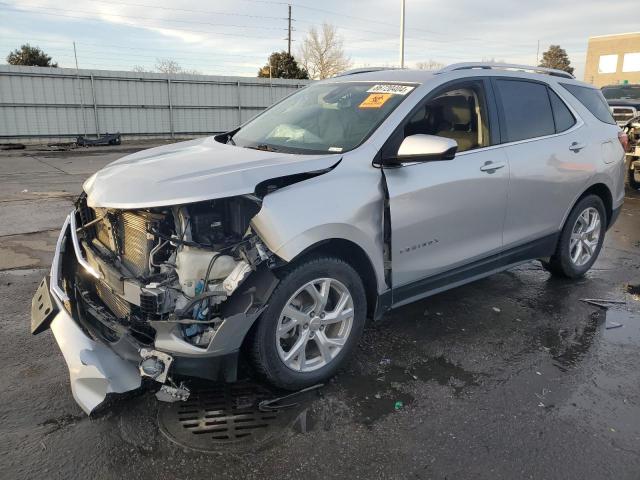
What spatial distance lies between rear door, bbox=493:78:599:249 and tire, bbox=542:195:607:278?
0.20 m

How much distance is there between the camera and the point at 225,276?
2799 mm

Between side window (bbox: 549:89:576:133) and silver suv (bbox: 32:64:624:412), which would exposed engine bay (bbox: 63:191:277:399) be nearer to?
silver suv (bbox: 32:64:624:412)

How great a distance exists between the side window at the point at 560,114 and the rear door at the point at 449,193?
935mm

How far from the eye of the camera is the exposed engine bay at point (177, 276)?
2.69 metres

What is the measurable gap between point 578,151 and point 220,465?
4.00 metres

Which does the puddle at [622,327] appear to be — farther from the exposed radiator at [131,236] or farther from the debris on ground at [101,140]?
the debris on ground at [101,140]

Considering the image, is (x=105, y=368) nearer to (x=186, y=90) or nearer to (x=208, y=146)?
(x=208, y=146)

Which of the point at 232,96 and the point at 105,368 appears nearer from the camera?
the point at 105,368

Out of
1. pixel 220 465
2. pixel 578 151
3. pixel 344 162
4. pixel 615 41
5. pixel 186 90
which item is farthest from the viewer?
pixel 615 41

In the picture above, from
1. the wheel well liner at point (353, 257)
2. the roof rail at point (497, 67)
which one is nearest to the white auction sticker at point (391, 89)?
the roof rail at point (497, 67)

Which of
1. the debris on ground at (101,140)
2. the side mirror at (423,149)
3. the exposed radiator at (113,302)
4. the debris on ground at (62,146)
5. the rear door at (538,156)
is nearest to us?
the exposed radiator at (113,302)

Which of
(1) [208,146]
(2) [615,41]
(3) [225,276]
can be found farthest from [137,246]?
(2) [615,41]

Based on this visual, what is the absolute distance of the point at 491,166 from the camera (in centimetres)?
395

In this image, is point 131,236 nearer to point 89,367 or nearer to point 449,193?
point 89,367
